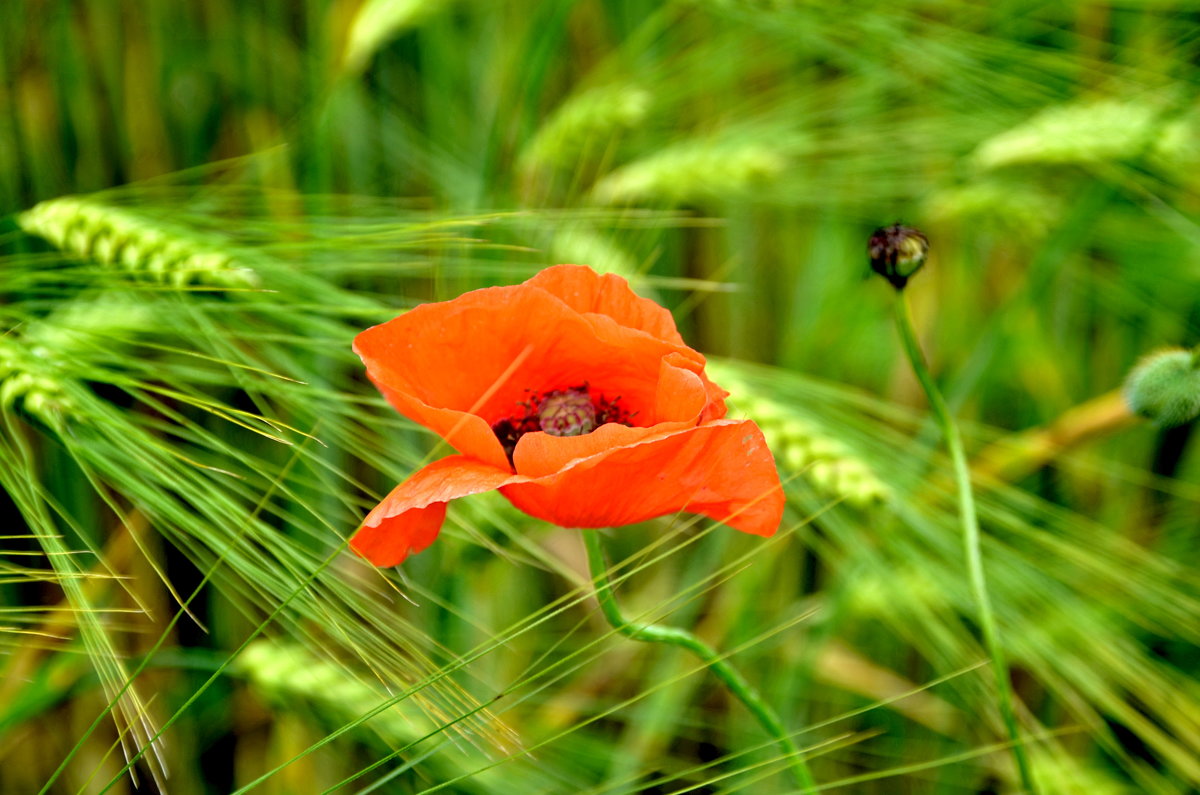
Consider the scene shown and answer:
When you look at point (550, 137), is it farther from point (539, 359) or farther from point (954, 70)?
point (539, 359)

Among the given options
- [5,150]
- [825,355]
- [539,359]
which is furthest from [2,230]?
[825,355]

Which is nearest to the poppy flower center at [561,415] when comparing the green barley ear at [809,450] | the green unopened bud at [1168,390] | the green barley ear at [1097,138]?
the green barley ear at [809,450]

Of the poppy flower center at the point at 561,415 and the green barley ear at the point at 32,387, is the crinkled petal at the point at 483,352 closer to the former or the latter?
the poppy flower center at the point at 561,415

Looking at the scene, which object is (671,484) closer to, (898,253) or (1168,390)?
(898,253)

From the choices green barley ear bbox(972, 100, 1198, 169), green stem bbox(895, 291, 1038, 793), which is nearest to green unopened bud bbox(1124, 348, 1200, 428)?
green stem bbox(895, 291, 1038, 793)

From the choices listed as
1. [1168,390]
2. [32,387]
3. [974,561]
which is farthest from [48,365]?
[1168,390]

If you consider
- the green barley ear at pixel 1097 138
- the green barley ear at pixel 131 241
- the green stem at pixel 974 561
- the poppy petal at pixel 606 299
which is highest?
the green barley ear at pixel 1097 138
